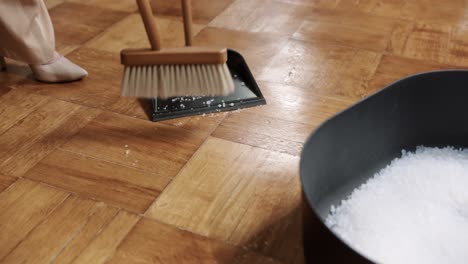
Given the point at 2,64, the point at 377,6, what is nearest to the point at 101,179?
the point at 2,64

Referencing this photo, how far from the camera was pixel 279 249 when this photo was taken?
0.59 m

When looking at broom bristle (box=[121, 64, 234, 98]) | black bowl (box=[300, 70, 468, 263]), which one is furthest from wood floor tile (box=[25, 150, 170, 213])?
black bowl (box=[300, 70, 468, 263])

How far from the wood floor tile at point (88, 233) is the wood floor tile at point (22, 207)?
0.20ft

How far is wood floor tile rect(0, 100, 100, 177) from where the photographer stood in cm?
75

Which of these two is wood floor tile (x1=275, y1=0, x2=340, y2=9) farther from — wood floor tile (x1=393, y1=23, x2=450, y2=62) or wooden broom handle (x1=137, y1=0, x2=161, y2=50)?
wooden broom handle (x1=137, y1=0, x2=161, y2=50)

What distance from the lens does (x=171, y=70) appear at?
739 mm

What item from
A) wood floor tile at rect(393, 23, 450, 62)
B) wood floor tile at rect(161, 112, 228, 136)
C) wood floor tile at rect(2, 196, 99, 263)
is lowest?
wood floor tile at rect(393, 23, 450, 62)

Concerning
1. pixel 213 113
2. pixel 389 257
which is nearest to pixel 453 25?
pixel 213 113

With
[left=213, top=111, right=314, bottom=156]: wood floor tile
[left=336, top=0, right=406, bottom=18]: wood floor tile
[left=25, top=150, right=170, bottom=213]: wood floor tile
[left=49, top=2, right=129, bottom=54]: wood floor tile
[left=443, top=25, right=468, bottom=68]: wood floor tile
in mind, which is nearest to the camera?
[left=25, top=150, right=170, bottom=213]: wood floor tile

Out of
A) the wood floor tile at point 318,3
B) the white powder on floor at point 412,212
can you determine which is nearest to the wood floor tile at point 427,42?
the wood floor tile at point 318,3

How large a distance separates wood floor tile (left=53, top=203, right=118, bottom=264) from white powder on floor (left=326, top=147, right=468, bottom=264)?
30 cm

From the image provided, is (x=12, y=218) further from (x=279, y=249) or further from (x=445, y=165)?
(x=445, y=165)

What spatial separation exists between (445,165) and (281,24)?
61 cm

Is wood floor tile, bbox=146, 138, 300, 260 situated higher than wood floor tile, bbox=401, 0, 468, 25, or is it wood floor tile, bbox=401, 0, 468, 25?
wood floor tile, bbox=146, 138, 300, 260
